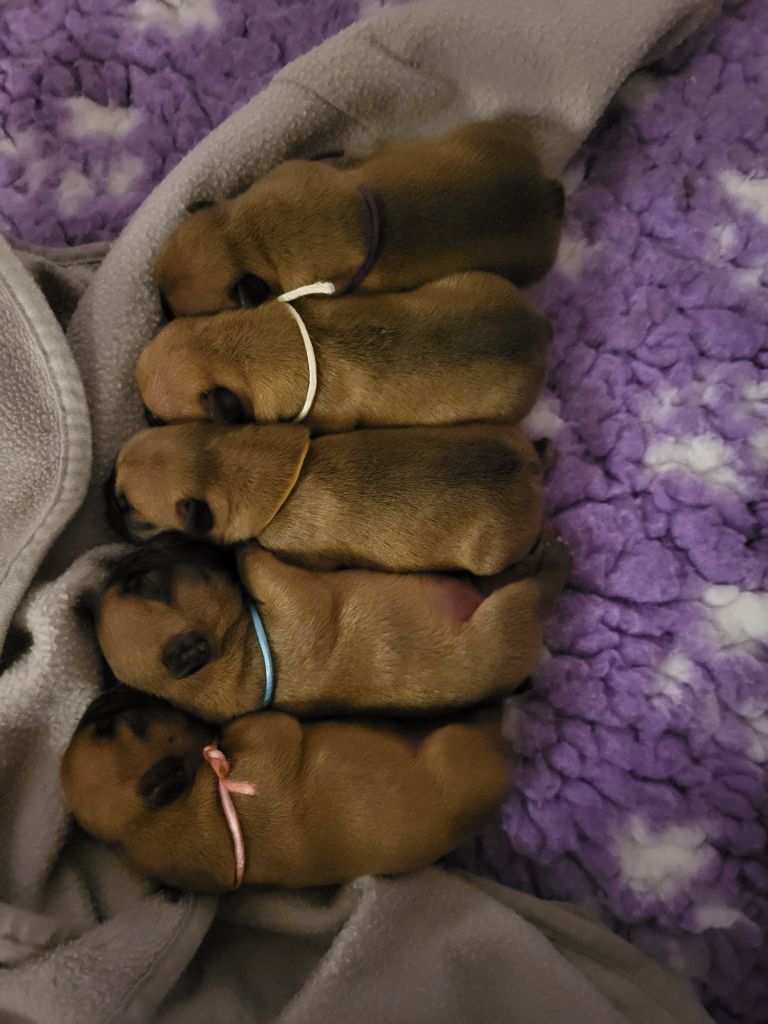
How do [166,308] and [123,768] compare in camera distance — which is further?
[166,308]

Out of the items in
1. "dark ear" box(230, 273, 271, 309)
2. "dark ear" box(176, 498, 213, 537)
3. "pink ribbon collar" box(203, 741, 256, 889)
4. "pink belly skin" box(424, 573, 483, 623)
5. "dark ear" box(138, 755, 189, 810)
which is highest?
"dark ear" box(230, 273, 271, 309)

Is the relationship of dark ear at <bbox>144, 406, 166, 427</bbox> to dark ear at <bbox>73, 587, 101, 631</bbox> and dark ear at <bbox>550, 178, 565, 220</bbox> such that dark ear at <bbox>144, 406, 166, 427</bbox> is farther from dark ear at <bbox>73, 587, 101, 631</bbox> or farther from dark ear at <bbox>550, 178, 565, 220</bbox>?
dark ear at <bbox>550, 178, 565, 220</bbox>

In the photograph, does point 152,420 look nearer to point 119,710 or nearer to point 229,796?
point 119,710

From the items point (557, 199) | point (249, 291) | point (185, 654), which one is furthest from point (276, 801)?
point (557, 199)

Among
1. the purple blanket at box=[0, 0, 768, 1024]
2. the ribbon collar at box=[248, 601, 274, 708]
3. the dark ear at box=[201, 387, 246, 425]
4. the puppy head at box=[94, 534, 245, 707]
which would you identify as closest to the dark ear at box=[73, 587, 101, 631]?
the puppy head at box=[94, 534, 245, 707]

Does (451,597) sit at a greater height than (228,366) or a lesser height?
lesser

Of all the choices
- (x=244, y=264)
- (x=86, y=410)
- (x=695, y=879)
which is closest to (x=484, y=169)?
(x=244, y=264)

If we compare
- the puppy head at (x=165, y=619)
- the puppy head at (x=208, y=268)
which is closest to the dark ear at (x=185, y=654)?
the puppy head at (x=165, y=619)
